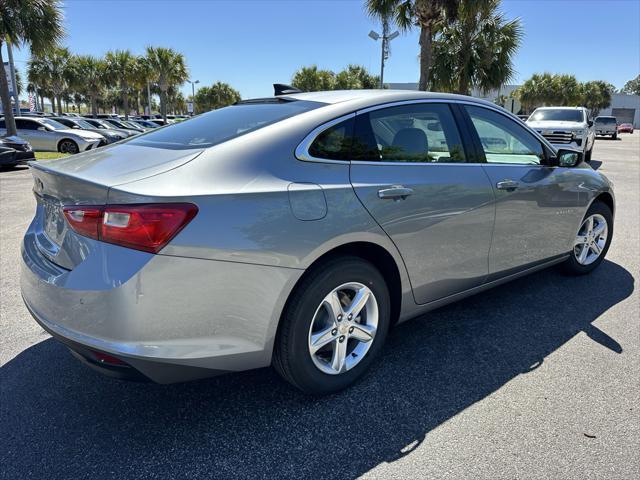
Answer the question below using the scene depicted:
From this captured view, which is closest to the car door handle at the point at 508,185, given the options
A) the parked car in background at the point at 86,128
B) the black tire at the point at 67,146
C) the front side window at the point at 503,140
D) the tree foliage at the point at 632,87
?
the front side window at the point at 503,140

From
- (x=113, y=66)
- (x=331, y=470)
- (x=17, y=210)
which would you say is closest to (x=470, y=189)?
(x=331, y=470)

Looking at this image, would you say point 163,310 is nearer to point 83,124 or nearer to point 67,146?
point 67,146

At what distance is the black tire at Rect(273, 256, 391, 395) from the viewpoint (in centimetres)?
227

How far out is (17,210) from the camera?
7.08 meters

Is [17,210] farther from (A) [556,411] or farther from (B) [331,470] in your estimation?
(A) [556,411]

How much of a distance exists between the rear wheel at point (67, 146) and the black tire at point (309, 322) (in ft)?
56.8

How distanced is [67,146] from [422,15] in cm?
1303

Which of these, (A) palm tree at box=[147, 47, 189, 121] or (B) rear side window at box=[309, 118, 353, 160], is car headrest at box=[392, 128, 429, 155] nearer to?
(B) rear side window at box=[309, 118, 353, 160]

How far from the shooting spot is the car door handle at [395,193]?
252cm

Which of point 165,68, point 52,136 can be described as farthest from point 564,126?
point 165,68

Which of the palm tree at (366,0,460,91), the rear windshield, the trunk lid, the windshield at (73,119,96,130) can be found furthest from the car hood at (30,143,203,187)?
the windshield at (73,119,96,130)

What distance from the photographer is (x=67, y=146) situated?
55.9 ft

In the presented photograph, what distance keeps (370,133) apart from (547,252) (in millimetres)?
2104

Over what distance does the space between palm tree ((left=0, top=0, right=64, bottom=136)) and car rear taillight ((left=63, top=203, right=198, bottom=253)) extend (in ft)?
56.3
